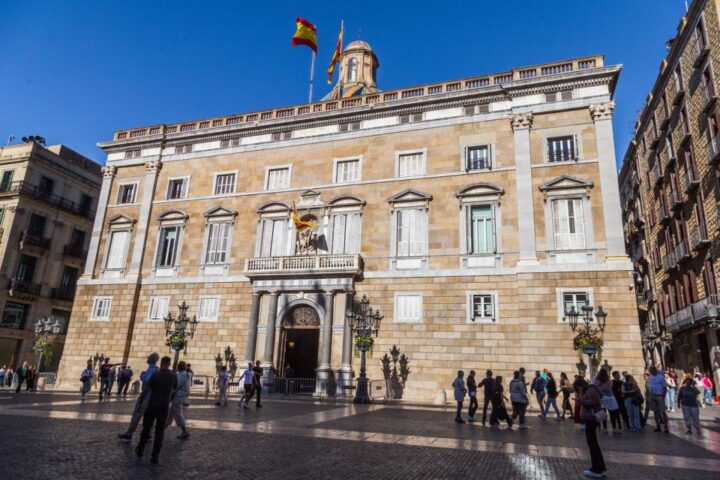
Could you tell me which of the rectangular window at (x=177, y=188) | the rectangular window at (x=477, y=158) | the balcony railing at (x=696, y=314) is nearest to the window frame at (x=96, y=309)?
the rectangular window at (x=177, y=188)

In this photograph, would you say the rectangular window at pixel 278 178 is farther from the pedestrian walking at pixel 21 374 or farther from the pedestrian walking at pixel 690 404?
the pedestrian walking at pixel 690 404

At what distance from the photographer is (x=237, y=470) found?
705 cm

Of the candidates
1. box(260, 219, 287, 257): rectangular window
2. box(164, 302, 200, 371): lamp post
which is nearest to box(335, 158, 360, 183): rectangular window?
box(260, 219, 287, 257): rectangular window

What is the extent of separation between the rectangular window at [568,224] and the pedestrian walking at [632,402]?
353 inches

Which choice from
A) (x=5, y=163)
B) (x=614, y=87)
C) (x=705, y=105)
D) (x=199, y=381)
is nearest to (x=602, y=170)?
(x=614, y=87)

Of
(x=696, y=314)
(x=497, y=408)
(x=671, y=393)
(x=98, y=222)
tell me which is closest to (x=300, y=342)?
(x=98, y=222)

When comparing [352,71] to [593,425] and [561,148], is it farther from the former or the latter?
[593,425]

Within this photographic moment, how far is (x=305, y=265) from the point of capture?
987 inches

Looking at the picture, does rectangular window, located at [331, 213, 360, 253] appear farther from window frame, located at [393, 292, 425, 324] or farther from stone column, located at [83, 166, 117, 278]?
stone column, located at [83, 166, 117, 278]

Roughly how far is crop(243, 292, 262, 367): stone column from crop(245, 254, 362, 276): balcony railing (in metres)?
1.41

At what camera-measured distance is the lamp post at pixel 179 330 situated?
22672mm

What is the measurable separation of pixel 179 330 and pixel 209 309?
342cm

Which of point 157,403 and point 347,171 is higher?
point 347,171

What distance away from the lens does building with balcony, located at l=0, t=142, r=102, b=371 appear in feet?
119
